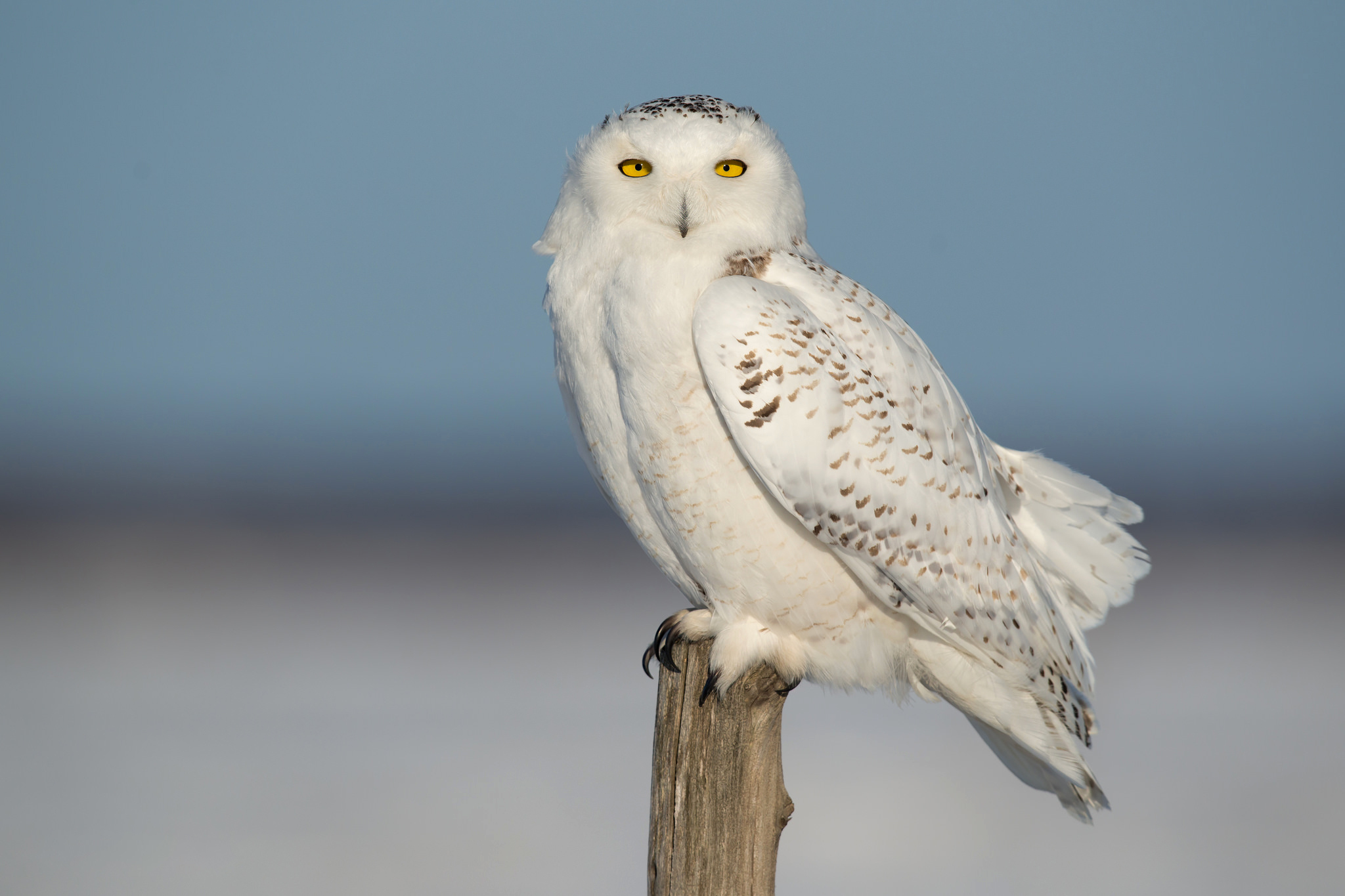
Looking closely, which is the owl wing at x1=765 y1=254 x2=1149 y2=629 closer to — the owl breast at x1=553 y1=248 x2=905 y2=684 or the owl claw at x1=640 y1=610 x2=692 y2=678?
the owl breast at x1=553 y1=248 x2=905 y2=684

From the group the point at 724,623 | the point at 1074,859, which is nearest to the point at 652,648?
the point at 724,623

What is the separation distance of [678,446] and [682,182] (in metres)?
0.75

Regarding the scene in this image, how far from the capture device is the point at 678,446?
3248 millimetres

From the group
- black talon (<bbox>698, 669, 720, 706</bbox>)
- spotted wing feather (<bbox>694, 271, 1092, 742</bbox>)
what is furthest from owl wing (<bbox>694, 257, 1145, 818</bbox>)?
black talon (<bbox>698, 669, 720, 706</bbox>)

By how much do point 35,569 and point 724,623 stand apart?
2010 centimetres

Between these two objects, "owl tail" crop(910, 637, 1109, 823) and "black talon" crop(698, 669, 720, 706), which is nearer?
"black talon" crop(698, 669, 720, 706)

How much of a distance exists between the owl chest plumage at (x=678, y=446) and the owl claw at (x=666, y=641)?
15 cm

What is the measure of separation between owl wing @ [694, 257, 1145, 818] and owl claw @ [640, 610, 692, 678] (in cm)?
57

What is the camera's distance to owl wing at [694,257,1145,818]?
3.14 m

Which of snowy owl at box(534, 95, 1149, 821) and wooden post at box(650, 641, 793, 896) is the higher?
snowy owl at box(534, 95, 1149, 821)

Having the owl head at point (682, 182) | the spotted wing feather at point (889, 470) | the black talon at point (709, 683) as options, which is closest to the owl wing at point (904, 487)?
the spotted wing feather at point (889, 470)

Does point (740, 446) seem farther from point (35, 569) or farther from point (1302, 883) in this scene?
point (35, 569)

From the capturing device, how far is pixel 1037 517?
399cm

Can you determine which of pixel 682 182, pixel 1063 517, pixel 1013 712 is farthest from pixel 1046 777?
pixel 682 182
